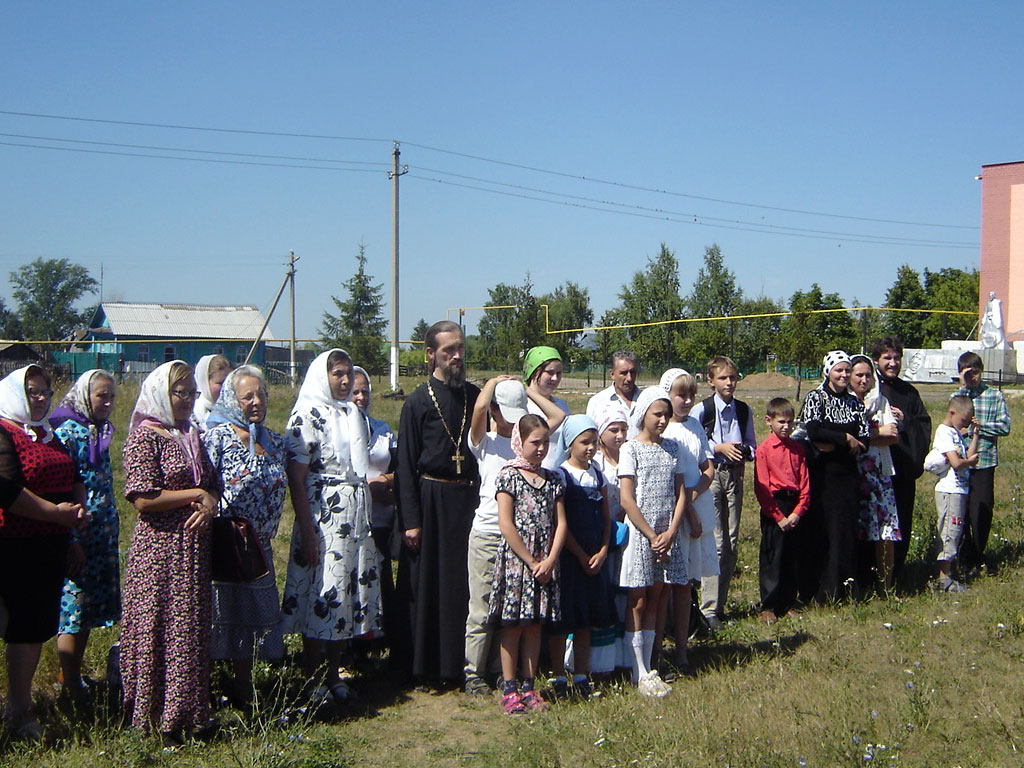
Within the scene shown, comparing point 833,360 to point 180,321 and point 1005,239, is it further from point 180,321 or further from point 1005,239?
point 180,321

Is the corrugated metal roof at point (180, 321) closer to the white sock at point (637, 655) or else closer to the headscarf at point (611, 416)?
the headscarf at point (611, 416)

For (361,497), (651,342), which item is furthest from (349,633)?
(651,342)

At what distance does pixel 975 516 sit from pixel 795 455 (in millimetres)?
1786

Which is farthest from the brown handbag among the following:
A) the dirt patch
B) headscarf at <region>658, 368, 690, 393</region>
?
the dirt patch

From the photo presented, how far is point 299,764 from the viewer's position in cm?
397

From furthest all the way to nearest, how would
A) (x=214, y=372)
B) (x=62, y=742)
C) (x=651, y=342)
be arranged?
(x=651, y=342)
(x=214, y=372)
(x=62, y=742)

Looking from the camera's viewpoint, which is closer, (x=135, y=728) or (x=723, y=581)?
(x=135, y=728)

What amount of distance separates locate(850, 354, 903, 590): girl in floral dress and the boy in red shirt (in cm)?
48

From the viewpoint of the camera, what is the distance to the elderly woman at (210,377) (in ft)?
18.6

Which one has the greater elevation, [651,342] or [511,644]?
[651,342]

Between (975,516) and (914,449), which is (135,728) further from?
(975,516)

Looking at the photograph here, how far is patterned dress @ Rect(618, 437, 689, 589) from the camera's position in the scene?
509 cm

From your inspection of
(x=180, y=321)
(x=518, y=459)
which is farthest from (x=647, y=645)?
(x=180, y=321)

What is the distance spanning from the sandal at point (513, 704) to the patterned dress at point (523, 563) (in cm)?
37
